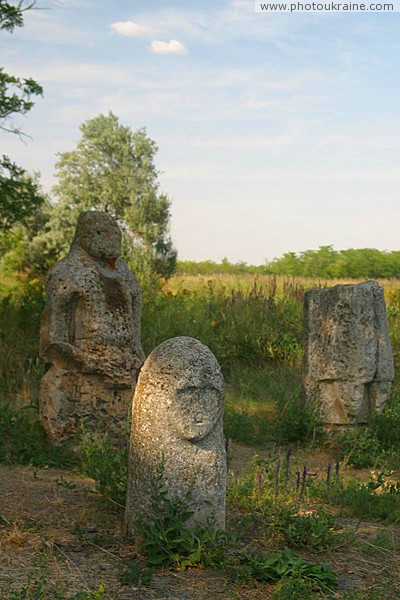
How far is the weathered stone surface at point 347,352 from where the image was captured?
27.9 feet

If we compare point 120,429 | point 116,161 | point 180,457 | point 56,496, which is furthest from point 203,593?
point 116,161

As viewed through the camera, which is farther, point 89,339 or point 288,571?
point 89,339

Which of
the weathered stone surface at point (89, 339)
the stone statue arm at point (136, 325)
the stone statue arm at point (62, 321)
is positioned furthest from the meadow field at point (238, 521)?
the stone statue arm at point (136, 325)

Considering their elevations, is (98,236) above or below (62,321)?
above

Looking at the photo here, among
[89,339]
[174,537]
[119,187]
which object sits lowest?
[174,537]

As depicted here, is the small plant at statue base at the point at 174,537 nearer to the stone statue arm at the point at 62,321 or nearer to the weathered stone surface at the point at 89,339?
the weathered stone surface at the point at 89,339

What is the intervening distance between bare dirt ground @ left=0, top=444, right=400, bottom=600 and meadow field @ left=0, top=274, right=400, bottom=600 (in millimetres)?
10

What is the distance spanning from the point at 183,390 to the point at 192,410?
0.13 m

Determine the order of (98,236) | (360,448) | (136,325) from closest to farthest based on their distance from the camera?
(98,236) < (136,325) < (360,448)

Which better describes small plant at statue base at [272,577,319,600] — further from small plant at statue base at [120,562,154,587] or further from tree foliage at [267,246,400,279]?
tree foliage at [267,246,400,279]

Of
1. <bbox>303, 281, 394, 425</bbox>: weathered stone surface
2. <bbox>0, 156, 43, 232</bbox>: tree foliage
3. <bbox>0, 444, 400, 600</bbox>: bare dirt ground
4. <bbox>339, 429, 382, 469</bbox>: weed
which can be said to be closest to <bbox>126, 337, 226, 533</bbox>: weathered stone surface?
<bbox>0, 444, 400, 600</bbox>: bare dirt ground

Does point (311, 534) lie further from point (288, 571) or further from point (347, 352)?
point (347, 352)

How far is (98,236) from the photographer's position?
7.48 m

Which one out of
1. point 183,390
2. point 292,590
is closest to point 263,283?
point 183,390
